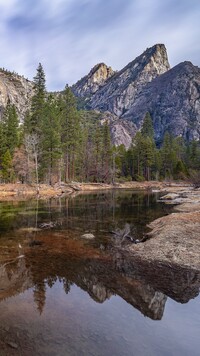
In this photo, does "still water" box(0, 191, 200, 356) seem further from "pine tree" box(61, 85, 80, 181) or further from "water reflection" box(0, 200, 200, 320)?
"pine tree" box(61, 85, 80, 181)

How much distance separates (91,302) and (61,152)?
5311 cm

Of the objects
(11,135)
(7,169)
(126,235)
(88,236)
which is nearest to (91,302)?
(88,236)

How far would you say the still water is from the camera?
651 centimetres

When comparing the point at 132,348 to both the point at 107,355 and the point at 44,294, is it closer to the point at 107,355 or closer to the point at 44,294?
the point at 107,355

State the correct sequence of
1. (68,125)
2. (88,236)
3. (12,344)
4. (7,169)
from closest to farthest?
1. (12,344)
2. (88,236)
3. (7,169)
4. (68,125)

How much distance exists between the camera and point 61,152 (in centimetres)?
6044

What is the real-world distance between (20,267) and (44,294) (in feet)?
8.81

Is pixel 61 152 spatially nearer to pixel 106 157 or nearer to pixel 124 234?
pixel 106 157

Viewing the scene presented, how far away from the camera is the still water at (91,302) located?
6.51m

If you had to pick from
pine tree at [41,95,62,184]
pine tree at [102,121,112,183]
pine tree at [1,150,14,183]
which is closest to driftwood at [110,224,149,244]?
pine tree at [41,95,62,184]

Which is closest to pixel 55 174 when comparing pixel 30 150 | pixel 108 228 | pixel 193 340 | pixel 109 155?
pixel 30 150

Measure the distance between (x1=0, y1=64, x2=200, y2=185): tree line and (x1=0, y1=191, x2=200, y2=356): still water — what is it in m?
41.1

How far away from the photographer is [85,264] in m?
12.0

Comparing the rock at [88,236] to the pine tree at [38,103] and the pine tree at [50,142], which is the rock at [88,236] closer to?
the pine tree at [50,142]
